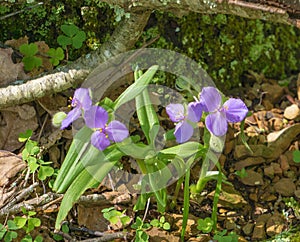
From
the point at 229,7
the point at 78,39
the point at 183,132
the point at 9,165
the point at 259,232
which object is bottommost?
the point at 259,232

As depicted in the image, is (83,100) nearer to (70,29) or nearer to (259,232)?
(70,29)

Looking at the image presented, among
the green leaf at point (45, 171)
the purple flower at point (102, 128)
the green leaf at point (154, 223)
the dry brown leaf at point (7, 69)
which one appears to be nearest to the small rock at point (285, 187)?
the green leaf at point (154, 223)

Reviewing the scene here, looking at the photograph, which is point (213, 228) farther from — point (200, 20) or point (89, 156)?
point (200, 20)

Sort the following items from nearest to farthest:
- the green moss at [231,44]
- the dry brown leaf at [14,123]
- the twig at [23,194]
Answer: the twig at [23,194] < the dry brown leaf at [14,123] < the green moss at [231,44]

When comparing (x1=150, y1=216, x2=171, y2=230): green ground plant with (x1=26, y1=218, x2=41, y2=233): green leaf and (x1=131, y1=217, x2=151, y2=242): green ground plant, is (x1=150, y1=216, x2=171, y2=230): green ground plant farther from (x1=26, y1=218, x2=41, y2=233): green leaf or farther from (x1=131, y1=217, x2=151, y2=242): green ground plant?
(x1=26, y1=218, x2=41, y2=233): green leaf

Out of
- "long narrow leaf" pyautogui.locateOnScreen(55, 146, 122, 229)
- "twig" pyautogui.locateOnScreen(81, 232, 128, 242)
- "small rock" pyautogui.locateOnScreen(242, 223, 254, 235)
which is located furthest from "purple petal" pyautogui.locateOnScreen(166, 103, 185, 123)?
"small rock" pyautogui.locateOnScreen(242, 223, 254, 235)

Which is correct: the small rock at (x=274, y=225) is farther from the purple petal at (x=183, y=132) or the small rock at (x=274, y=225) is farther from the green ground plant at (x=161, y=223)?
the purple petal at (x=183, y=132)

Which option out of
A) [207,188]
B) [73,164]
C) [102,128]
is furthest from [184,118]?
[207,188]
